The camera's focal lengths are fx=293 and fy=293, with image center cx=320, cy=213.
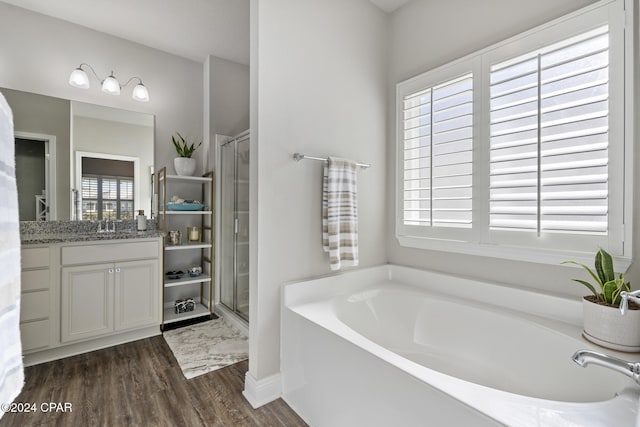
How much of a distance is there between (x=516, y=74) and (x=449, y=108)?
40 centimetres

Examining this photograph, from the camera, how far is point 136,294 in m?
2.49

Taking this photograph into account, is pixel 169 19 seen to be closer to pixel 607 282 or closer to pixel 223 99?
pixel 223 99

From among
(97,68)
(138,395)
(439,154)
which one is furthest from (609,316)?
(97,68)

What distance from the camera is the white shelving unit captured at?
2.82 metres

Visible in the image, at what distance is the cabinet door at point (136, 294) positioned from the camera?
2408 millimetres

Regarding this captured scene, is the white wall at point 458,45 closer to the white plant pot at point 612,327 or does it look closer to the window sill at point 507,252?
the window sill at point 507,252

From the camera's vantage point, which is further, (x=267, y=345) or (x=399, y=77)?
(x=399, y=77)

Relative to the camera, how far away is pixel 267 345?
1783 mm

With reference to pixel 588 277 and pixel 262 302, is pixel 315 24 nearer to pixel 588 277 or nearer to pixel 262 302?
pixel 262 302

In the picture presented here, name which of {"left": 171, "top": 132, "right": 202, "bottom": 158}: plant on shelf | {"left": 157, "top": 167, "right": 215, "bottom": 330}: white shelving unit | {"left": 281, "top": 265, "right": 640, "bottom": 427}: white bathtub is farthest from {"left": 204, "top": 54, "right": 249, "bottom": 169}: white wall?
{"left": 281, "top": 265, "right": 640, "bottom": 427}: white bathtub

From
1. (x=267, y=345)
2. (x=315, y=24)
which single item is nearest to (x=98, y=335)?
(x=267, y=345)

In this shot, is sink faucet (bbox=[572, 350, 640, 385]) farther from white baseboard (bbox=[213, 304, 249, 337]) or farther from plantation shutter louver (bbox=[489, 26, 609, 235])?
white baseboard (bbox=[213, 304, 249, 337])

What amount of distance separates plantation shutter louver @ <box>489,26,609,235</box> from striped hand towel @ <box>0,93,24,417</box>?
6.68 ft

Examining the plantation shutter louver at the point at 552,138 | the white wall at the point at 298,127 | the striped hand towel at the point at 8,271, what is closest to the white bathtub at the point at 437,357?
the white wall at the point at 298,127
